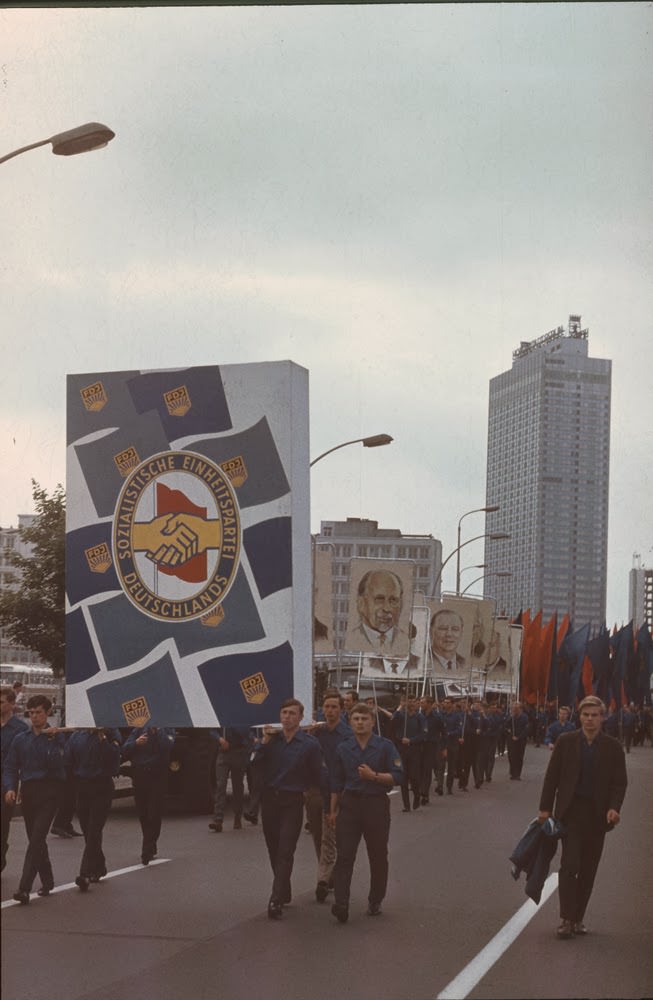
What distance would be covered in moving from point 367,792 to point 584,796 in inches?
66.4

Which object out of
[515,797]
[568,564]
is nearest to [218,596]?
[515,797]

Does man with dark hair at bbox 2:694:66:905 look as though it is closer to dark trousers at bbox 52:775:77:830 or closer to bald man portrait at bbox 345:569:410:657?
dark trousers at bbox 52:775:77:830

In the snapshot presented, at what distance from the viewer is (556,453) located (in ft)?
79.3

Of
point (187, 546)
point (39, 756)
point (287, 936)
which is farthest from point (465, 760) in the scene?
point (187, 546)

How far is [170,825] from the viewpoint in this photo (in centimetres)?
1593

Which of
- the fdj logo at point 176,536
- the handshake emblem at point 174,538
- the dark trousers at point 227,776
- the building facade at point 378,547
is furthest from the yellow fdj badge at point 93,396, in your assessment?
the building facade at point 378,547

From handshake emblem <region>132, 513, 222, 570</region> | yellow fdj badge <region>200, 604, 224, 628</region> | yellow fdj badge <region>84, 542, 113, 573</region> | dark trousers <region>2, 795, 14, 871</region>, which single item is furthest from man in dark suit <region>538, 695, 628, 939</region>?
dark trousers <region>2, 795, 14, 871</region>

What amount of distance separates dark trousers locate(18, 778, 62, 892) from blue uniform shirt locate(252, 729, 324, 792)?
5.13 ft

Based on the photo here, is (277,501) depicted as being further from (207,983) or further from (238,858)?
(238,858)

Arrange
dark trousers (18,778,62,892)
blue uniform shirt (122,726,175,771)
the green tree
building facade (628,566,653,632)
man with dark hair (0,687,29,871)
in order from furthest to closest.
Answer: building facade (628,566,653,632) < the green tree < blue uniform shirt (122,726,175,771) < dark trousers (18,778,62,892) < man with dark hair (0,687,29,871)

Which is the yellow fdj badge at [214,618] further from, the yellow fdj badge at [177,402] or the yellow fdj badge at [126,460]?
the yellow fdj badge at [177,402]

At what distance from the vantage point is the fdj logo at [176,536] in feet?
30.3

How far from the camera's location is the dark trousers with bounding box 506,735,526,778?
31906 millimetres

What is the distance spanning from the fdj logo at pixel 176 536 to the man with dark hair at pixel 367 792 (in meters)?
2.48
